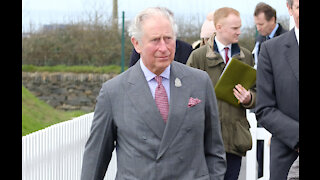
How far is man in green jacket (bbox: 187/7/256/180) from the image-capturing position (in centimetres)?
604

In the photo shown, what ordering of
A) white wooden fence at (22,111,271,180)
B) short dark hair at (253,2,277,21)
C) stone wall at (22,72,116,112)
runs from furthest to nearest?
stone wall at (22,72,116,112), short dark hair at (253,2,277,21), white wooden fence at (22,111,271,180)

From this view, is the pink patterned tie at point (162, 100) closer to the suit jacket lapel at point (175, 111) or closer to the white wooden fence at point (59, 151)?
the suit jacket lapel at point (175, 111)

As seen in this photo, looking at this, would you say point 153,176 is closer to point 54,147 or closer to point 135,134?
point 135,134

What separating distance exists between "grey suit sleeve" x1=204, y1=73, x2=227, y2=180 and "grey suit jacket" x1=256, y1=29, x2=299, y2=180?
15.6 inches

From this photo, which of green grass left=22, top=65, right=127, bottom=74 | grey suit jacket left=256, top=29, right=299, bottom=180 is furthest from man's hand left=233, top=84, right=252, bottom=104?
green grass left=22, top=65, right=127, bottom=74

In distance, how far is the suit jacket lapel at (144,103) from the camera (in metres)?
3.83

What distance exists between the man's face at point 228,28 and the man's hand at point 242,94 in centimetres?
45

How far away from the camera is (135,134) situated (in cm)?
383

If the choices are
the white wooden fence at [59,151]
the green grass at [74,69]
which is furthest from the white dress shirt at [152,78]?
the green grass at [74,69]

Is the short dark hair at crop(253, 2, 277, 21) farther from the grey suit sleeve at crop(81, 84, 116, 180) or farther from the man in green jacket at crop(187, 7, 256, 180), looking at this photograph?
the grey suit sleeve at crop(81, 84, 116, 180)

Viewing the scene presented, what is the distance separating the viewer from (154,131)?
12.5ft
